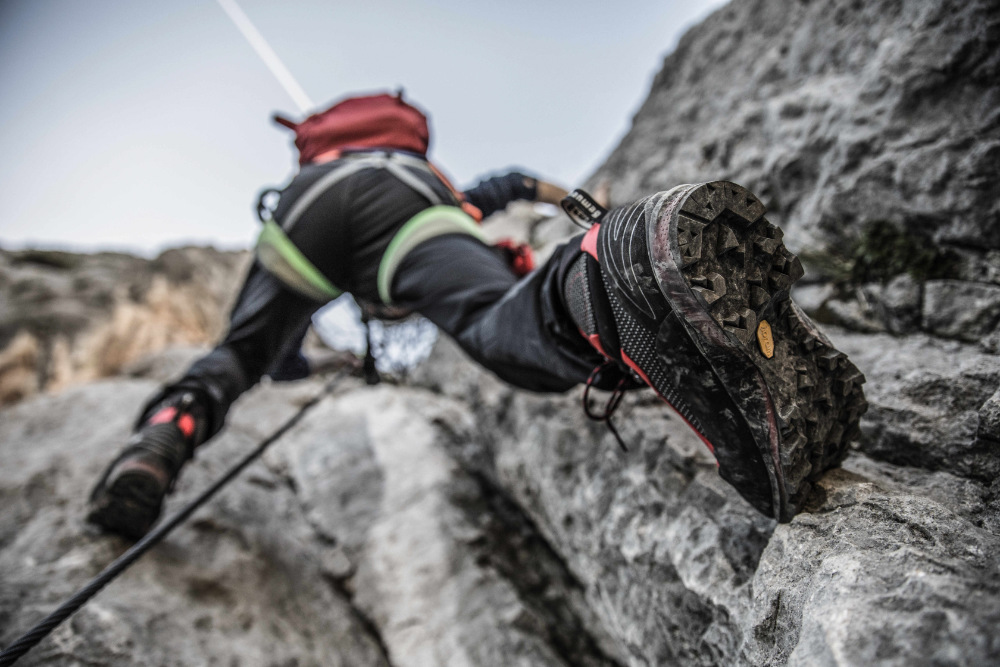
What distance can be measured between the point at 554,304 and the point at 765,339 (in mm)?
548

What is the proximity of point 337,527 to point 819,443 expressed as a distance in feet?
8.14

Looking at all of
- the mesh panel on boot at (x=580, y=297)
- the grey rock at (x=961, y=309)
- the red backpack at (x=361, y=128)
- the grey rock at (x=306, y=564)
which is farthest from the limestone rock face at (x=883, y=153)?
the grey rock at (x=306, y=564)

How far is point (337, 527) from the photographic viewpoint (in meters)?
2.76

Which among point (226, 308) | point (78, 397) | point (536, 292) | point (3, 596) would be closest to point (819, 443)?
point (536, 292)

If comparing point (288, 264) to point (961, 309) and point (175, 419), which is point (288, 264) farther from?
point (961, 309)

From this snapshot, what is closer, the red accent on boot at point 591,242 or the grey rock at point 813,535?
the grey rock at point 813,535

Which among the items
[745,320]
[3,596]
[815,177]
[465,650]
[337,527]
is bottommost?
[465,650]

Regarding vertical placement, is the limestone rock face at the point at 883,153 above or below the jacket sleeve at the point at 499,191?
below

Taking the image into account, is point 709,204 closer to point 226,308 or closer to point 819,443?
point 819,443

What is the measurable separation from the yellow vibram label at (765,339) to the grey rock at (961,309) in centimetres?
100

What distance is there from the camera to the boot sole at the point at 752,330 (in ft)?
3.18

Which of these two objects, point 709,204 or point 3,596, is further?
point 3,596

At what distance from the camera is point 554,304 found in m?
1.38

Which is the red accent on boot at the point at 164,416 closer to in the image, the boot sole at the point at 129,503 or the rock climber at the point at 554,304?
the rock climber at the point at 554,304
